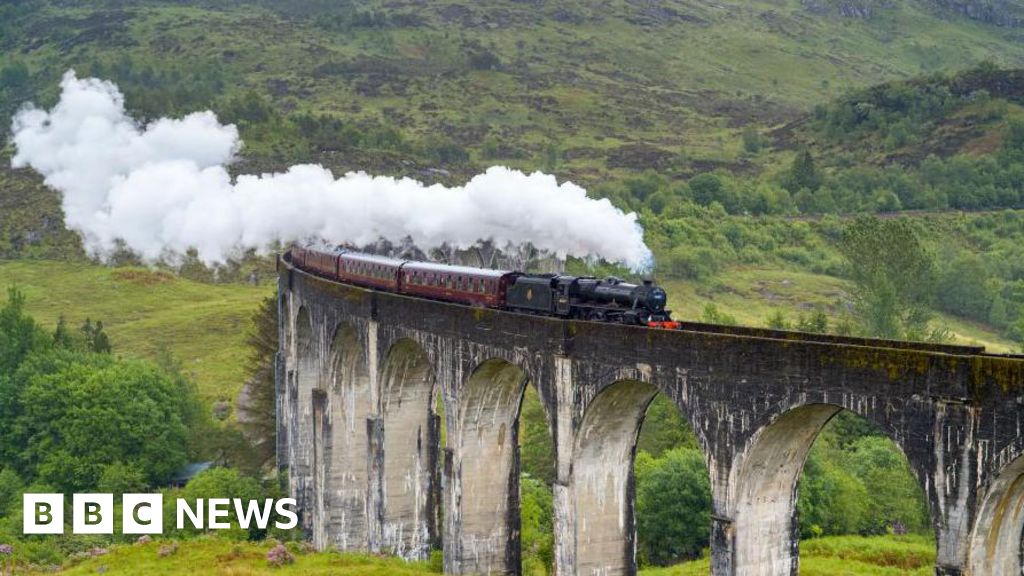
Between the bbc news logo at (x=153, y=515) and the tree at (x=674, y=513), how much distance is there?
1750 centimetres

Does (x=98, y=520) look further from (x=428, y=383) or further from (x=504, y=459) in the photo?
(x=504, y=459)

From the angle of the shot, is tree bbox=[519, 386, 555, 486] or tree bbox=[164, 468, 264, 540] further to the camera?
tree bbox=[519, 386, 555, 486]

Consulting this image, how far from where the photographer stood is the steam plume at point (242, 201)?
2379 inches

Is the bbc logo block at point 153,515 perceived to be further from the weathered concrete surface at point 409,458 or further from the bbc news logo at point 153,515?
the weathered concrete surface at point 409,458

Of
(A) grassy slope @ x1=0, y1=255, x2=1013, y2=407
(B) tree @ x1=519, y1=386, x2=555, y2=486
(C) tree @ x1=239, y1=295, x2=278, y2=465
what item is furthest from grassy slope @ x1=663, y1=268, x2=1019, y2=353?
(C) tree @ x1=239, y1=295, x2=278, y2=465

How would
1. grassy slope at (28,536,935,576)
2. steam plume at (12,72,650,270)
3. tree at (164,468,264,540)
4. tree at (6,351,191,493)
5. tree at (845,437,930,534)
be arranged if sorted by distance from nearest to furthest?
grassy slope at (28,536,935,576) → tree at (845,437,930,534) → steam plume at (12,72,650,270) → tree at (164,468,264,540) → tree at (6,351,191,493)

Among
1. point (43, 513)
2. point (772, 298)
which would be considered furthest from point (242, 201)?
point (772, 298)

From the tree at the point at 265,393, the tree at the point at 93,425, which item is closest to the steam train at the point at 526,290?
the tree at the point at 265,393

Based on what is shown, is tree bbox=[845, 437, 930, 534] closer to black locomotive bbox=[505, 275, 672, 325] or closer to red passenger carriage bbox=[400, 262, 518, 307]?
red passenger carriage bbox=[400, 262, 518, 307]

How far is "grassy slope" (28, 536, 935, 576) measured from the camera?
47875 mm

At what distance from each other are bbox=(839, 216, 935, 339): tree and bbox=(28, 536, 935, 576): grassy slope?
112ft

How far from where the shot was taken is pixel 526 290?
4259 centimetres

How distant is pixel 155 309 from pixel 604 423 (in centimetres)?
8537

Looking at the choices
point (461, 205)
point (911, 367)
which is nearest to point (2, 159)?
point (461, 205)
